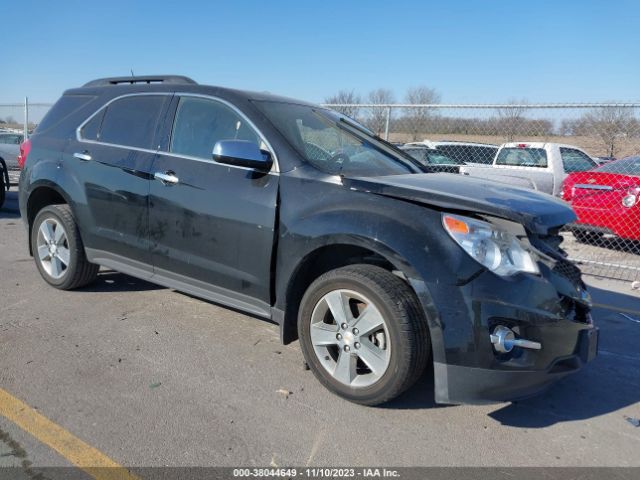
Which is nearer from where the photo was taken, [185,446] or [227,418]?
[185,446]

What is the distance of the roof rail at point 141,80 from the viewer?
4409 millimetres

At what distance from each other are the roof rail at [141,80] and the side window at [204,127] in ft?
1.08

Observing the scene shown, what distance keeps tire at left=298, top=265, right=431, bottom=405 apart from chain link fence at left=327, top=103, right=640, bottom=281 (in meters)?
3.13

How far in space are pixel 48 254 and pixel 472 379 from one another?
4109 millimetres

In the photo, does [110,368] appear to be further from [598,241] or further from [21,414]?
[598,241]

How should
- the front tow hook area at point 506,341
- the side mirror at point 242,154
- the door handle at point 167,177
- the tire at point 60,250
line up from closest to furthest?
the front tow hook area at point 506,341, the side mirror at point 242,154, the door handle at point 167,177, the tire at point 60,250

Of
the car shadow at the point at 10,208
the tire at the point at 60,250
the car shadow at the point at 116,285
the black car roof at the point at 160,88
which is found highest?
the black car roof at the point at 160,88

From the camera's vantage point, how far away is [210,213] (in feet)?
12.1

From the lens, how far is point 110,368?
11.5ft

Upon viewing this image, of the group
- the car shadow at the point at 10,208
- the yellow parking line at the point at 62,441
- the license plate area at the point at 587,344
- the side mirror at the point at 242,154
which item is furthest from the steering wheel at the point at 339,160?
the car shadow at the point at 10,208

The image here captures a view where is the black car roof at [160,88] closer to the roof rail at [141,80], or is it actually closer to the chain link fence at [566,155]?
the roof rail at [141,80]

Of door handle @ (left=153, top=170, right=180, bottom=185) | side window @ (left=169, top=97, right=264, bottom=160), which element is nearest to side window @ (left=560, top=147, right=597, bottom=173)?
side window @ (left=169, top=97, right=264, bottom=160)

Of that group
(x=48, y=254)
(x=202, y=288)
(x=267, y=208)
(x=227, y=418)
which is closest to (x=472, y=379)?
(x=227, y=418)

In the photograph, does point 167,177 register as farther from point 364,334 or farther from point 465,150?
point 465,150
